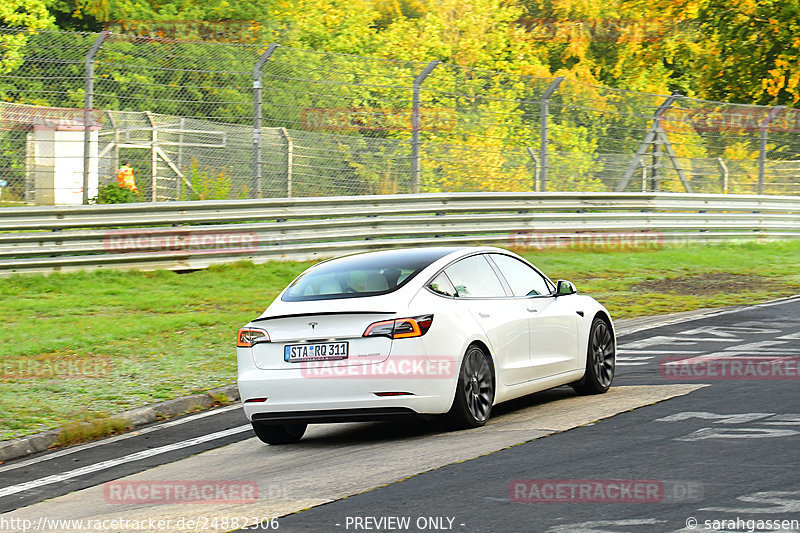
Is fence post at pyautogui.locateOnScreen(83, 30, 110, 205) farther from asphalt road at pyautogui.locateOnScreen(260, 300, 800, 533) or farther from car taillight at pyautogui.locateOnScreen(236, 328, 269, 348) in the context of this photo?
asphalt road at pyautogui.locateOnScreen(260, 300, 800, 533)

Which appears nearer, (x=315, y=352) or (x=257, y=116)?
(x=315, y=352)

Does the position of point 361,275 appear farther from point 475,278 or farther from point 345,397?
point 345,397

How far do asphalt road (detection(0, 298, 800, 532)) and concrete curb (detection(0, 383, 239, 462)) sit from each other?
0.64ft

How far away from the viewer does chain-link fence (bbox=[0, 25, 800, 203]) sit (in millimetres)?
17281

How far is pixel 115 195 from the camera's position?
18250 millimetres

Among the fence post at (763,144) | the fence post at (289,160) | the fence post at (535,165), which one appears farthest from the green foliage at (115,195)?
the fence post at (763,144)

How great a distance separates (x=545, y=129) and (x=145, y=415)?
14.2 meters

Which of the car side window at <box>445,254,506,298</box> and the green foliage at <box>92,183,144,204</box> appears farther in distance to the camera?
the green foliage at <box>92,183,144,204</box>

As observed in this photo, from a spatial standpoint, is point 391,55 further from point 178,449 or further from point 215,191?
point 178,449

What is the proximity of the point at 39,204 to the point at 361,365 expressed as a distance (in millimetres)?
10446

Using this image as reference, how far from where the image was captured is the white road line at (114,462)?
24.8 feet

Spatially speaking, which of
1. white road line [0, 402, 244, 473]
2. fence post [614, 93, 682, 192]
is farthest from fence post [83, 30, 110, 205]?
fence post [614, 93, 682, 192]

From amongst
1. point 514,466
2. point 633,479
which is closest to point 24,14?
point 514,466

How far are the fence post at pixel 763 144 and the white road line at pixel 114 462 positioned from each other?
20039 mm
